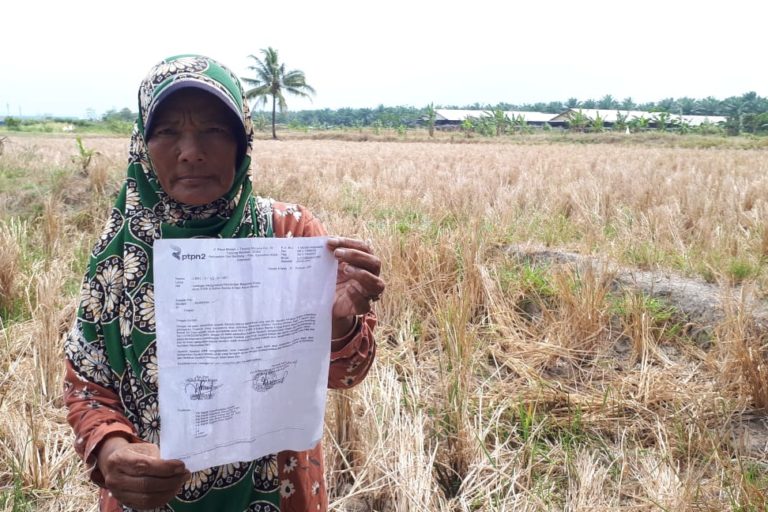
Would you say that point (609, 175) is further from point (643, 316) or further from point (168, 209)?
point (168, 209)

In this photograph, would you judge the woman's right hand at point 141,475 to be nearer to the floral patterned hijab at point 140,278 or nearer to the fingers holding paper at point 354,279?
the floral patterned hijab at point 140,278

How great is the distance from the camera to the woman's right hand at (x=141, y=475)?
0.89 metres

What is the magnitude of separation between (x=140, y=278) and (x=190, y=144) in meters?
0.30

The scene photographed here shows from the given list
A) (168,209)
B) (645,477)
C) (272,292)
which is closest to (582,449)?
(645,477)

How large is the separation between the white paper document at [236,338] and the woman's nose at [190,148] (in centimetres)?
22

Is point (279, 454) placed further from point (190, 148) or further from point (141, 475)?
point (190, 148)

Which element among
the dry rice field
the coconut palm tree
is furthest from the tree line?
the dry rice field

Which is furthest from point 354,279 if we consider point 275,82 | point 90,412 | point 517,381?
point 275,82

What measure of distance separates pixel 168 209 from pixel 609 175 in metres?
7.27

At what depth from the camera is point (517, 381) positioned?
2.34m

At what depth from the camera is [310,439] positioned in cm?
102
